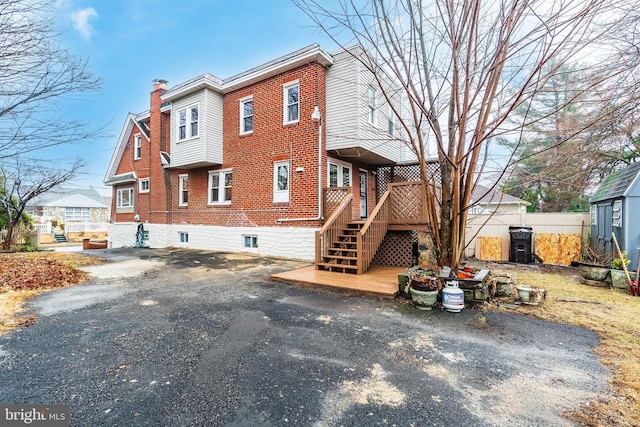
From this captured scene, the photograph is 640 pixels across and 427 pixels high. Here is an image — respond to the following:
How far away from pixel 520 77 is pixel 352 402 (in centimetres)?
560

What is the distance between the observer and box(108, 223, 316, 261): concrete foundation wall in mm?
9922

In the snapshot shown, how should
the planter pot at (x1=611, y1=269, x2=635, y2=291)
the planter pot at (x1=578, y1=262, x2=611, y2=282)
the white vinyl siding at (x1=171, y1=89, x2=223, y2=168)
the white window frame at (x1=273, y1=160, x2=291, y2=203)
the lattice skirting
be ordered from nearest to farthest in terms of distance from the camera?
the planter pot at (x1=611, y1=269, x2=635, y2=291), the planter pot at (x1=578, y1=262, x2=611, y2=282), the lattice skirting, the white window frame at (x1=273, y1=160, x2=291, y2=203), the white vinyl siding at (x1=171, y1=89, x2=223, y2=168)

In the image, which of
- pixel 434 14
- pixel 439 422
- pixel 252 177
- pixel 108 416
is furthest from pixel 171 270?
pixel 434 14

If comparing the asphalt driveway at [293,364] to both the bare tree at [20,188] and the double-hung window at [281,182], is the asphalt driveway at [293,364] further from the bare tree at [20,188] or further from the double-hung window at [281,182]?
the bare tree at [20,188]

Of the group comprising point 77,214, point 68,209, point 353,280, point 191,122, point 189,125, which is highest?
point 191,122

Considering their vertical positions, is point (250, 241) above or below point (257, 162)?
below

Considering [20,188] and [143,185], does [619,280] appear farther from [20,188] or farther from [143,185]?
[20,188]

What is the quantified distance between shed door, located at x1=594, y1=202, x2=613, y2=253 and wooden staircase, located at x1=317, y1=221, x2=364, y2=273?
7.14 meters

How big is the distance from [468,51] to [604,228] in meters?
8.53

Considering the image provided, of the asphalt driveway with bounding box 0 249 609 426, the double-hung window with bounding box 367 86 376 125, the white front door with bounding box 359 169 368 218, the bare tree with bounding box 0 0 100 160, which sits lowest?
the asphalt driveway with bounding box 0 249 609 426

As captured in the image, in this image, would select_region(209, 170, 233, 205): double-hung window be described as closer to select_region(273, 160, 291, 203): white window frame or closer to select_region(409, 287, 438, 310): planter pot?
select_region(273, 160, 291, 203): white window frame

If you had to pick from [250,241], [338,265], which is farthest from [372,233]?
[250,241]

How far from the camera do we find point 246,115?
11633 millimetres

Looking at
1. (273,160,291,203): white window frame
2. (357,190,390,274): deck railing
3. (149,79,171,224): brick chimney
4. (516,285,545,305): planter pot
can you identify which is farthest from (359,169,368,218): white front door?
(149,79,171,224): brick chimney
